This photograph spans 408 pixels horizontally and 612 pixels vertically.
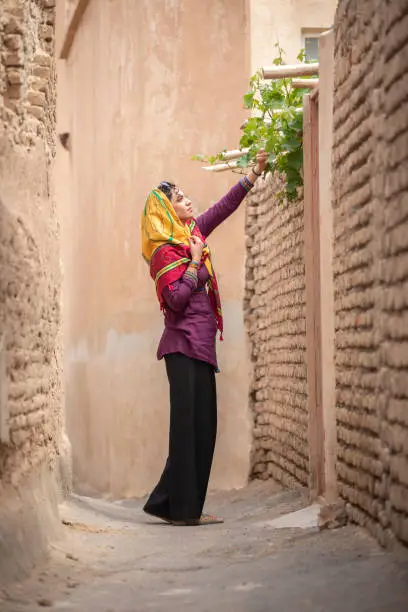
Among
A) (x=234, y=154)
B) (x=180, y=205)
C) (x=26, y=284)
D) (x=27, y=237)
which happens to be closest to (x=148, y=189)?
(x=234, y=154)

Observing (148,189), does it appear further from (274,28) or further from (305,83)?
(305,83)

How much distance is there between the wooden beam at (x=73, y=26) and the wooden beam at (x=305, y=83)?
4.61 m

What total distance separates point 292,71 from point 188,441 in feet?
6.91

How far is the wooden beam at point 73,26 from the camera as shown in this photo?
9.65 metres

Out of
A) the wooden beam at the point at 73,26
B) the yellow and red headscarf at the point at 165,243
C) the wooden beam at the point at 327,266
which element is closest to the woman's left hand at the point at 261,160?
the yellow and red headscarf at the point at 165,243

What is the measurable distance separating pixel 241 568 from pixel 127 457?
4553mm

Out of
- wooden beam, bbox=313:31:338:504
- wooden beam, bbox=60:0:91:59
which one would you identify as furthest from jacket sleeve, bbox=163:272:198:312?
wooden beam, bbox=60:0:91:59

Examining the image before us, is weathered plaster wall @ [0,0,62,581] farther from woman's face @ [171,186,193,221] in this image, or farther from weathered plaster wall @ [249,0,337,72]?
weathered plaster wall @ [249,0,337,72]

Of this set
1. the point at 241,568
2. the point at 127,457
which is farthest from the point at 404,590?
the point at 127,457

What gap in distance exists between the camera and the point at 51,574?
3527mm

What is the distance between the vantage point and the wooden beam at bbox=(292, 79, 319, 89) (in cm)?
544

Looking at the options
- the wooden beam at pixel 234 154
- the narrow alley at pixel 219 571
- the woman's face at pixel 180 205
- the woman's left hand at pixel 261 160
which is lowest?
the narrow alley at pixel 219 571

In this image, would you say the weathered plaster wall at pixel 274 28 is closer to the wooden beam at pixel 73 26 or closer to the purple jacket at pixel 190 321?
the wooden beam at pixel 73 26

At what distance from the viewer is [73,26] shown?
10.3 metres
